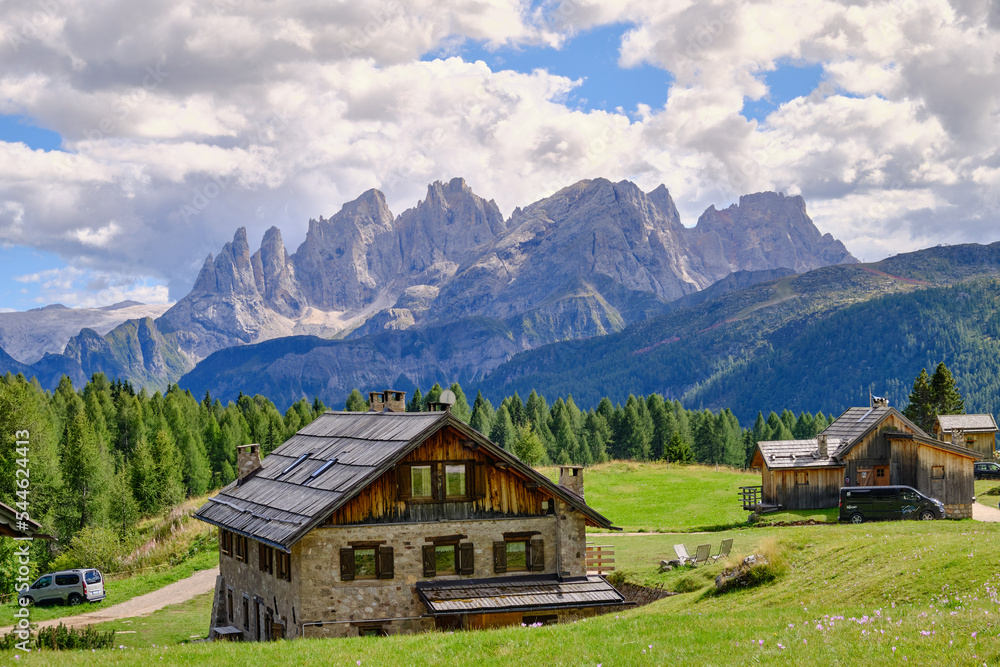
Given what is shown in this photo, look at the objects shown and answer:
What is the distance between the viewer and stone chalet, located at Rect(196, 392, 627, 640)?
33.4m

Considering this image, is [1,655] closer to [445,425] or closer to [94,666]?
[94,666]

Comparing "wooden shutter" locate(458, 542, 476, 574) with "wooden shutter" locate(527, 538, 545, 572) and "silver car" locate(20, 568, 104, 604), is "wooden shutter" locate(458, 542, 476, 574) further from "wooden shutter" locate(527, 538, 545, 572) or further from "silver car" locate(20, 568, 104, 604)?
"silver car" locate(20, 568, 104, 604)

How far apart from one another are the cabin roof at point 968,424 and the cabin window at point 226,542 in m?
80.8

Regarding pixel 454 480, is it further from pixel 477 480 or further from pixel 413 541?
pixel 413 541

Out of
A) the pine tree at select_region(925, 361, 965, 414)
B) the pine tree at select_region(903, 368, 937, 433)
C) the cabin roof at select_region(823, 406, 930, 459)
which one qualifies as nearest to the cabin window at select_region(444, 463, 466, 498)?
the cabin roof at select_region(823, 406, 930, 459)

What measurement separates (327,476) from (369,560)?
4291 mm

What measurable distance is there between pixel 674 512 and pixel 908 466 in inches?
718

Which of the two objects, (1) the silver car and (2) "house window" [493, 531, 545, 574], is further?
(1) the silver car

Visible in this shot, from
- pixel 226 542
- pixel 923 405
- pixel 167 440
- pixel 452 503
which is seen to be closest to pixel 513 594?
pixel 452 503

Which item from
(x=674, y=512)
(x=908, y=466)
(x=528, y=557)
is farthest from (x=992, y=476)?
(x=528, y=557)

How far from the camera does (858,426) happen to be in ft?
227

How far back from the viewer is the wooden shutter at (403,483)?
→ 115ft

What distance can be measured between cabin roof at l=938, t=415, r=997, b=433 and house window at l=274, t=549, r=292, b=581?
82395mm

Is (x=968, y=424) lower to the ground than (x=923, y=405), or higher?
lower
